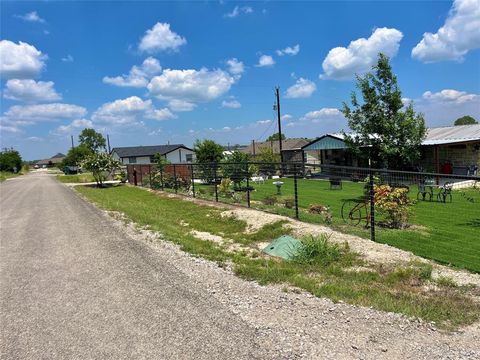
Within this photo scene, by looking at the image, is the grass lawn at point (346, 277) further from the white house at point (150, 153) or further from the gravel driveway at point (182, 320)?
the white house at point (150, 153)

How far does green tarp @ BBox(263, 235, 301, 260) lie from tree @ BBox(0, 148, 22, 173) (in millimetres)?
97683

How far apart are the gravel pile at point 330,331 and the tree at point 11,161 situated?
9937cm

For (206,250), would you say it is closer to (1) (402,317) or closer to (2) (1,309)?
(2) (1,309)

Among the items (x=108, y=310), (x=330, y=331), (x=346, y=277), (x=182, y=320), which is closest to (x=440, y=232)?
(x=346, y=277)

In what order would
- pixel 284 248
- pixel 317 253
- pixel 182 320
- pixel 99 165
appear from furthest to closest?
pixel 99 165 → pixel 284 248 → pixel 317 253 → pixel 182 320

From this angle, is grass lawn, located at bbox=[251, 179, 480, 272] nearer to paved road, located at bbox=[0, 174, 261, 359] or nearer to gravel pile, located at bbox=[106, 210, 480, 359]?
gravel pile, located at bbox=[106, 210, 480, 359]

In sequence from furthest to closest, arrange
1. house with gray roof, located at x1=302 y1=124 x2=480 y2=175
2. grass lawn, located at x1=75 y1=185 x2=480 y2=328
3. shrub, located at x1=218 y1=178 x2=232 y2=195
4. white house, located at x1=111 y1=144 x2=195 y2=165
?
white house, located at x1=111 y1=144 x2=195 y2=165 < house with gray roof, located at x1=302 y1=124 x2=480 y2=175 < shrub, located at x1=218 y1=178 x2=232 y2=195 < grass lawn, located at x1=75 y1=185 x2=480 y2=328

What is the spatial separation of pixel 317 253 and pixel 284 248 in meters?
0.76

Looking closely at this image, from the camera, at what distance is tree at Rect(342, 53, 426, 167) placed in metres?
16.9

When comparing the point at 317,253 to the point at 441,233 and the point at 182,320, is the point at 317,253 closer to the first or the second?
the point at 182,320

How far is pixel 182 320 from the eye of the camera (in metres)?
4.27

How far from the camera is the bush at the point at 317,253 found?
6262 millimetres

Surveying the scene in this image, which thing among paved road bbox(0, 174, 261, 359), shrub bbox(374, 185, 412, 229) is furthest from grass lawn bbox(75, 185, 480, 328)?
shrub bbox(374, 185, 412, 229)

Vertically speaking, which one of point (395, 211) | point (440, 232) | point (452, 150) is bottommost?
point (440, 232)
